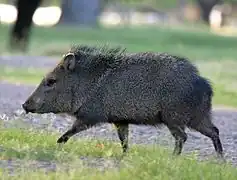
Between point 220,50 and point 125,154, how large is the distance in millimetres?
26655

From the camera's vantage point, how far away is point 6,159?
8.75m

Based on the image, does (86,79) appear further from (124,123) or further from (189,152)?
(189,152)

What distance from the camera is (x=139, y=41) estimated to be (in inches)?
1518

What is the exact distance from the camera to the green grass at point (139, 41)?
31.8m

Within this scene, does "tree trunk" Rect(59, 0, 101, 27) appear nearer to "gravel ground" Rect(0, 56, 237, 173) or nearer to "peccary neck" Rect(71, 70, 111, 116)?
"gravel ground" Rect(0, 56, 237, 173)

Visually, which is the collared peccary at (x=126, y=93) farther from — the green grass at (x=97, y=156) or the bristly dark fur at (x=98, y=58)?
the green grass at (x=97, y=156)

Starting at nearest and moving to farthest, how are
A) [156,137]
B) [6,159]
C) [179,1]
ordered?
[6,159] → [156,137] → [179,1]

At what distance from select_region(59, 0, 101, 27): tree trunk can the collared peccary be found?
3457 cm

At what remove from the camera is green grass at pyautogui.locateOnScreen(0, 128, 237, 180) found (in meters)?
7.91

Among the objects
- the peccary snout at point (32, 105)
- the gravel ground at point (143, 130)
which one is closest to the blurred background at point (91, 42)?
the gravel ground at point (143, 130)

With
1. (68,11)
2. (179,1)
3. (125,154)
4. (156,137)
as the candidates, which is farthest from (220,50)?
(179,1)

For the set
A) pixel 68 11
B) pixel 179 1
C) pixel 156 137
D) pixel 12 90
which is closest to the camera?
pixel 156 137

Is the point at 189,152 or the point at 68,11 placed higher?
the point at 189,152

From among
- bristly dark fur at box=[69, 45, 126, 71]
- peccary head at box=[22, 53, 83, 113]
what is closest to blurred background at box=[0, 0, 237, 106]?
bristly dark fur at box=[69, 45, 126, 71]
